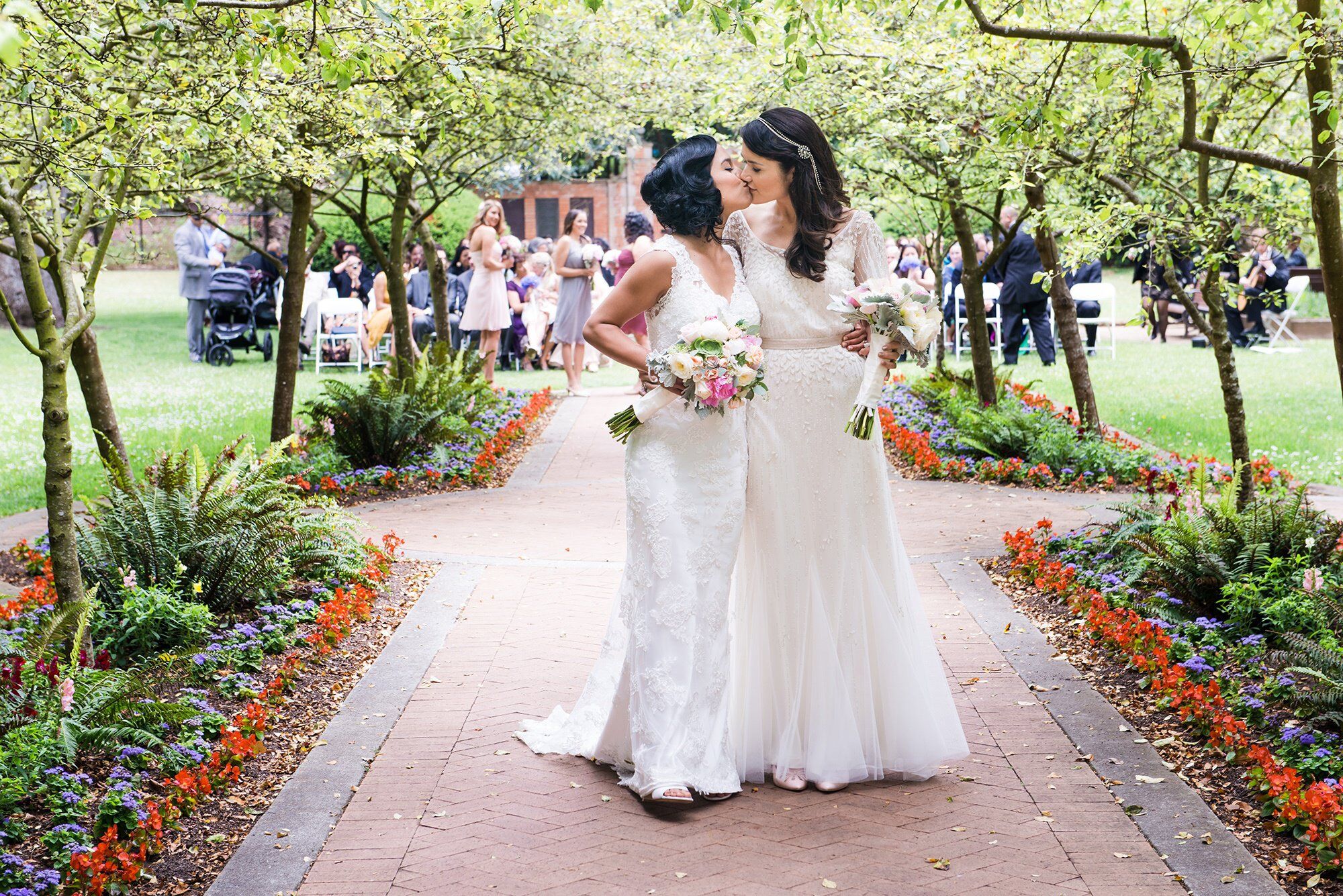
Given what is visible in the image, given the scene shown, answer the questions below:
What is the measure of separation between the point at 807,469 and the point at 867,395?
0.36m

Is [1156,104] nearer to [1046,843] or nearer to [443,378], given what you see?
[1046,843]

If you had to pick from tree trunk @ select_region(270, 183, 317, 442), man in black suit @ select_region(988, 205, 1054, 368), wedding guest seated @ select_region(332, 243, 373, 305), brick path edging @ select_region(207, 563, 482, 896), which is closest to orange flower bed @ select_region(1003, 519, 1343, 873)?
brick path edging @ select_region(207, 563, 482, 896)

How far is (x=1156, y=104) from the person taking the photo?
8438 mm

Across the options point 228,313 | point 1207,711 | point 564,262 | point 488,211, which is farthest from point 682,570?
point 228,313

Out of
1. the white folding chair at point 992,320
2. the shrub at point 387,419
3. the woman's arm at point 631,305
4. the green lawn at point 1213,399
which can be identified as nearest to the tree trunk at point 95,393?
the shrub at point 387,419

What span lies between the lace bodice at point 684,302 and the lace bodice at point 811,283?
9cm

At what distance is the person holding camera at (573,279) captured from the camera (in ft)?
53.7

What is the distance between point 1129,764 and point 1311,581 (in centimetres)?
123

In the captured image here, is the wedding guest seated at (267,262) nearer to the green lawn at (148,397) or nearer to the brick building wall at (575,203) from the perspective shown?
the green lawn at (148,397)

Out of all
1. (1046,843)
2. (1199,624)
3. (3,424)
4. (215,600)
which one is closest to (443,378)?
(3,424)

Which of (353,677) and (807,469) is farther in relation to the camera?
(353,677)

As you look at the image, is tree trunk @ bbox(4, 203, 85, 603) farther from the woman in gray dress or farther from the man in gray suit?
the man in gray suit

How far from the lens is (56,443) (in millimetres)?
5504

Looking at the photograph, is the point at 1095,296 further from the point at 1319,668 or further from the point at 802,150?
the point at 802,150
